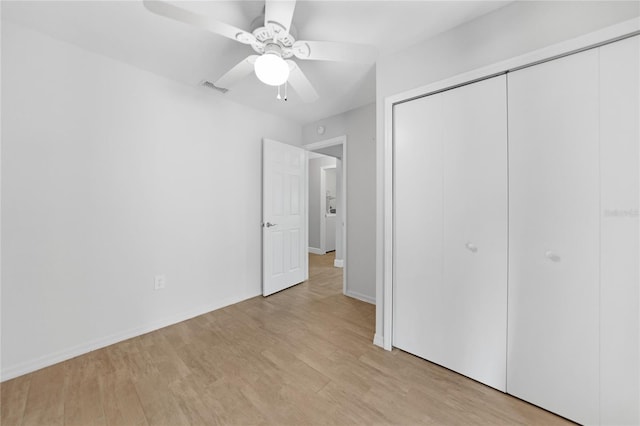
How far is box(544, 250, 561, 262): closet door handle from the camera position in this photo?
1348mm

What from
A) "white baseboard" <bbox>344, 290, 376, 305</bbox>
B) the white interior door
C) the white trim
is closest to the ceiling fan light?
the white trim

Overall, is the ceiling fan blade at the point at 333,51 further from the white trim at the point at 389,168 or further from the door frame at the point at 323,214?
the door frame at the point at 323,214

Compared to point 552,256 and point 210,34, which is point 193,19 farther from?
point 552,256

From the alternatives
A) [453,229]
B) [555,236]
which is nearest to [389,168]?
[453,229]

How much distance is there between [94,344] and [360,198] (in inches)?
114

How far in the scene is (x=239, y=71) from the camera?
1723mm

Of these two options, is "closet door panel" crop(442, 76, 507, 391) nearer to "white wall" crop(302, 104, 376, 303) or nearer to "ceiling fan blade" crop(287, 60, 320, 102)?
"ceiling fan blade" crop(287, 60, 320, 102)

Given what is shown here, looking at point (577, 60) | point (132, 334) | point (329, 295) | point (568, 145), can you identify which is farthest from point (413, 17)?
point (132, 334)

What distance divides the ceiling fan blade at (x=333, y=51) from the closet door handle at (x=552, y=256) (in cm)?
149

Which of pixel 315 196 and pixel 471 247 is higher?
pixel 315 196

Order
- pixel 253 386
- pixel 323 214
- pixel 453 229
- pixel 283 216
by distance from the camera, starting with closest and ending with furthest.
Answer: pixel 253 386 → pixel 453 229 → pixel 283 216 → pixel 323 214

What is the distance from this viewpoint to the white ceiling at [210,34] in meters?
1.52

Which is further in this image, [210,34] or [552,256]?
[210,34]

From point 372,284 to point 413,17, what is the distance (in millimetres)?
2585
